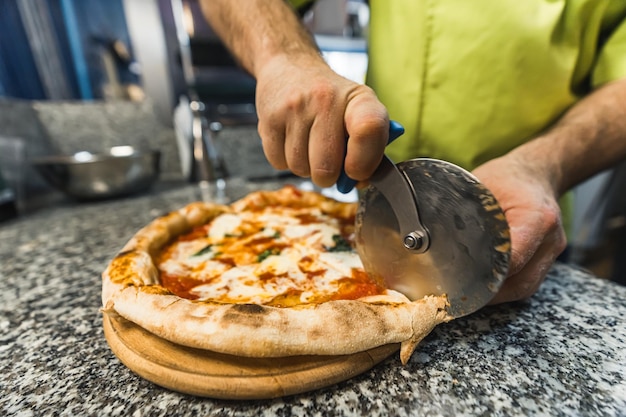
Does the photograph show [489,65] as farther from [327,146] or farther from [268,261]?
[268,261]

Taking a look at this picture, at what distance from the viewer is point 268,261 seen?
1.10 m

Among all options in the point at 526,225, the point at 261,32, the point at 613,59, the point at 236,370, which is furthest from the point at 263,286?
the point at 613,59

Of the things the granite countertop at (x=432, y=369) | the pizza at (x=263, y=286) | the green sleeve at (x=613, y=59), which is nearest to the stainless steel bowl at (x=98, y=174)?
the pizza at (x=263, y=286)

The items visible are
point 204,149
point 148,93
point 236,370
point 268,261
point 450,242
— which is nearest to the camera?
point 236,370

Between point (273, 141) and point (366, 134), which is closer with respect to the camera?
point (366, 134)

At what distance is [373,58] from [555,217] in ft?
3.35

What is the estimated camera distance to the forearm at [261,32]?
41.4 inches

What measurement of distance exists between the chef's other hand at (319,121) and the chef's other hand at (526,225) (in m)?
0.34

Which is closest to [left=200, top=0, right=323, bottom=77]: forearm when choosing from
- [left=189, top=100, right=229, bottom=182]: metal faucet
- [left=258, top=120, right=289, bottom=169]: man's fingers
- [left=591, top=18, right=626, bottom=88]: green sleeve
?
[left=258, top=120, right=289, bottom=169]: man's fingers

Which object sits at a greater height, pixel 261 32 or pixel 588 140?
pixel 261 32

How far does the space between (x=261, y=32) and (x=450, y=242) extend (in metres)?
0.83

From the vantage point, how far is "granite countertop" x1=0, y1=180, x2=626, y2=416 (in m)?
0.65

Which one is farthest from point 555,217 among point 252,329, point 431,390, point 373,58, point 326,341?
point 373,58

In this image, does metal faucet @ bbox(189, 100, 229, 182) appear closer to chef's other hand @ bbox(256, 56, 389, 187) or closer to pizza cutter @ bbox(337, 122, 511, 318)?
chef's other hand @ bbox(256, 56, 389, 187)
